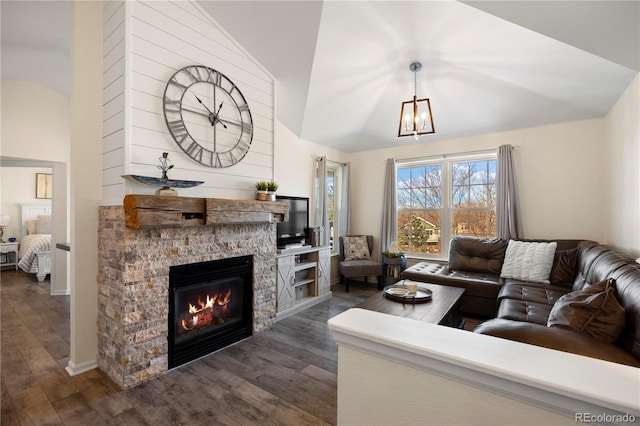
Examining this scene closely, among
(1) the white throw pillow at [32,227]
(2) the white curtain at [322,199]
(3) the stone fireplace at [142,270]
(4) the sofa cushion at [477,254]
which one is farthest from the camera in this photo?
(1) the white throw pillow at [32,227]

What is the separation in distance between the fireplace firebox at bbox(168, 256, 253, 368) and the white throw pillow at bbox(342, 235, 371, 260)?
2390 millimetres

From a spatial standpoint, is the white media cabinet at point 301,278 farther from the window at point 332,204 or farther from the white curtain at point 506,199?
the white curtain at point 506,199

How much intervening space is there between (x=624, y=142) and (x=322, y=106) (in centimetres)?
326

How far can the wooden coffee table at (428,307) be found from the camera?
2324 millimetres

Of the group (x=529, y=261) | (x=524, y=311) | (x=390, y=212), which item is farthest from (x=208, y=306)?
(x=529, y=261)

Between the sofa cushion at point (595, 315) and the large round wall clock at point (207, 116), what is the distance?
2871 mm

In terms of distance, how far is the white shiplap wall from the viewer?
2236 millimetres

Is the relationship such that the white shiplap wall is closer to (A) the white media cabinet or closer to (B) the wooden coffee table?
(A) the white media cabinet

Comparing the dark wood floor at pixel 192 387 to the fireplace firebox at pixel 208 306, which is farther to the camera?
the fireplace firebox at pixel 208 306

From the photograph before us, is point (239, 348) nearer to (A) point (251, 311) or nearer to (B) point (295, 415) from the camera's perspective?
(A) point (251, 311)

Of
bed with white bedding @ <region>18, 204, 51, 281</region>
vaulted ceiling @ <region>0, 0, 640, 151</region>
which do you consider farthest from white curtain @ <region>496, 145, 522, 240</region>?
bed with white bedding @ <region>18, 204, 51, 281</region>

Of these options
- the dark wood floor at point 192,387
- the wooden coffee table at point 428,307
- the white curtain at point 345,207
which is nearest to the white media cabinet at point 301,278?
the dark wood floor at point 192,387

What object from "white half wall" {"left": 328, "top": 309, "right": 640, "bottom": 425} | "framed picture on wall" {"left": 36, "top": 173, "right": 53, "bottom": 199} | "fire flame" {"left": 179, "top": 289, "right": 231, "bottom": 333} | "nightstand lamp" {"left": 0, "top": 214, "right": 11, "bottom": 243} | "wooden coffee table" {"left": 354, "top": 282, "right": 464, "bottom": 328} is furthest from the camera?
"framed picture on wall" {"left": 36, "top": 173, "right": 53, "bottom": 199}

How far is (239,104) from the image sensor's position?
3010 mm
